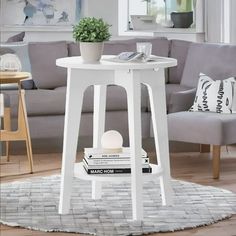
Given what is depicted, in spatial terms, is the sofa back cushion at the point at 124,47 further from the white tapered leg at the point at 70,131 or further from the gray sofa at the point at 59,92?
the white tapered leg at the point at 70,131

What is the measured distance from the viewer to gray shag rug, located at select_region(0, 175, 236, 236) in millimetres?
3619

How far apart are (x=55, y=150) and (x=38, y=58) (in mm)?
764

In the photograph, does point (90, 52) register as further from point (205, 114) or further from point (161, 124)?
point (205, 114)

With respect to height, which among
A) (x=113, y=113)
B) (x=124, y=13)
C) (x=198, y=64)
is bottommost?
(x=113, y=113)

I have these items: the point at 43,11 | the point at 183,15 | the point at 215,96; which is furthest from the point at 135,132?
the point at 43,11

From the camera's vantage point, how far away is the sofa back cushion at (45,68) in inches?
229

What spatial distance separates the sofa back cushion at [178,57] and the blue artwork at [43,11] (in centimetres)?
138

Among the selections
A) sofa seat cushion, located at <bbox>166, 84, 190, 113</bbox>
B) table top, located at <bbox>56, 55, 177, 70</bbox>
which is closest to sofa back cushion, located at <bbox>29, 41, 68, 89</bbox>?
sofa seat cushion, located at <bbox>166, 84, 190, 113</bbox>

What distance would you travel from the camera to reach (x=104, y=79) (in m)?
3.75

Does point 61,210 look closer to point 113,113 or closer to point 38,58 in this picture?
point 113,113

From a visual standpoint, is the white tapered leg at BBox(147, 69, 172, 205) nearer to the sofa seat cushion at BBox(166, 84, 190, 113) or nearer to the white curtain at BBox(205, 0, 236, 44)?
the sofa seat cushion at BBox(166, 84, 190, 113)

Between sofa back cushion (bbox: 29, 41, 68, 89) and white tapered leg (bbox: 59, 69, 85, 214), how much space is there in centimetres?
206

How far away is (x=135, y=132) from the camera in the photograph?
3668 millimetres

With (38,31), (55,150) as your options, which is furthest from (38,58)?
(38,31)
